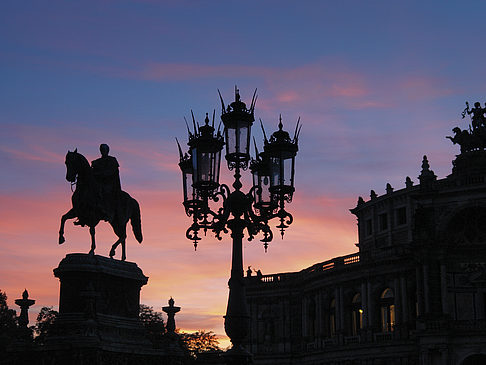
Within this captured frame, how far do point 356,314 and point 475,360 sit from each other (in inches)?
511

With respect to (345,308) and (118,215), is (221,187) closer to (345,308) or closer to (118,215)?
(118,215)

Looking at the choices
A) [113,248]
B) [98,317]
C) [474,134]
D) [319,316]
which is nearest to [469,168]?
[474,134]

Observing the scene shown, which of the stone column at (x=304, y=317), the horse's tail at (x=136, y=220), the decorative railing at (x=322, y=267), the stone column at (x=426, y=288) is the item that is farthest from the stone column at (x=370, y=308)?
the horse's tail at (x=136, y=220)

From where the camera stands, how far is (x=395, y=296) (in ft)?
248

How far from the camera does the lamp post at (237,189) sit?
21891 mm

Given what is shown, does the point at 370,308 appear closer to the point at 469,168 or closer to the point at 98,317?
the point at 469,168

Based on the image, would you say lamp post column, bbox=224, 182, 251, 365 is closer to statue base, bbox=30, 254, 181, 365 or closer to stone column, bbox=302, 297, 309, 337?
statue base, bbox=30, 254, 181, 365

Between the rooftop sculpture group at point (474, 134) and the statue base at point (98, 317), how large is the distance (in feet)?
165

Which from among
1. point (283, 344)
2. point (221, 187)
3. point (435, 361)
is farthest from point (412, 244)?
point (221, 187)

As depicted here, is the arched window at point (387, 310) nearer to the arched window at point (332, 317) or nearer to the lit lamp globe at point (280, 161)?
the arched window at point (332, 317)

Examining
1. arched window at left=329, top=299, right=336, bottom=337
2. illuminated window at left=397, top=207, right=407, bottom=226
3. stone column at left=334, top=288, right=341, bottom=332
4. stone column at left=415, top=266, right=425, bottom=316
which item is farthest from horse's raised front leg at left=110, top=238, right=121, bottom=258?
illuminated window at left=397, top=207, right=407, bottom=226

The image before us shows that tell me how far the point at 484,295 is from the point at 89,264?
48763mm

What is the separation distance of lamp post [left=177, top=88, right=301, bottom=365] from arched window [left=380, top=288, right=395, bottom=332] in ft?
177

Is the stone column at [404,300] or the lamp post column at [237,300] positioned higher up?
the stone column at [404,300]
